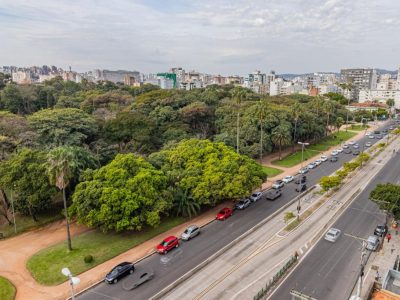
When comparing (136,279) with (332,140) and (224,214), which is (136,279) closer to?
(224,214)

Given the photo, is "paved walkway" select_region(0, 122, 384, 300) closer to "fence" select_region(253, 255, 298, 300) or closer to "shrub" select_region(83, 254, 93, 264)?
"shrub" select_region(83, 254, 93, 264)

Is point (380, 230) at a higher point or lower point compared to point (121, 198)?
lower

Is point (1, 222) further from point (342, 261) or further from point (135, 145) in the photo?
point (342, 261)

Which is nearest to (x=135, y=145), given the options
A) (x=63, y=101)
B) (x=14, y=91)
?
(x=63, y=101)

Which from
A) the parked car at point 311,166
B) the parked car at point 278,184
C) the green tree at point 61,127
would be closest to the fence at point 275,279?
the parked car at point 278,184

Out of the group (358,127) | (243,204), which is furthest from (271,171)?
(358,127)

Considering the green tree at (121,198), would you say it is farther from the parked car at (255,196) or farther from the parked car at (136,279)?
the parked car at (255,196)
